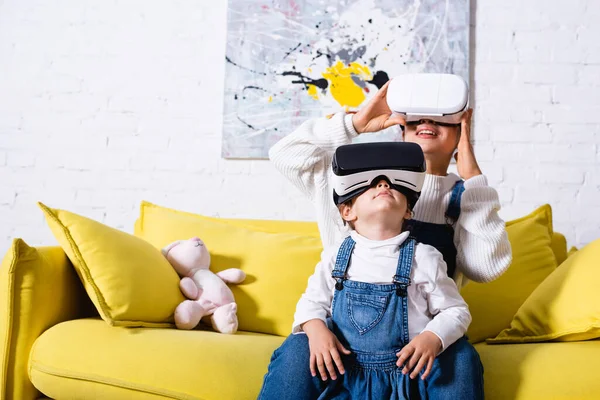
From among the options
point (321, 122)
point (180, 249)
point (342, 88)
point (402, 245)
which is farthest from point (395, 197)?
point (342, 88)

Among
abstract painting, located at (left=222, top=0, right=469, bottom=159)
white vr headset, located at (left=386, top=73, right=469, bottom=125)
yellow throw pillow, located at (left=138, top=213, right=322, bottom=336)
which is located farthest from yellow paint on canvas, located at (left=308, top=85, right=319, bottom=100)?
white vr headset, located at (left=386, top=73, right=469, bottom=125)

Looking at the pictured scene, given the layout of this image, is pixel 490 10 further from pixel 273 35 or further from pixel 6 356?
pixel 6 356

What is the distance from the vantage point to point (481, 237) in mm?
1521

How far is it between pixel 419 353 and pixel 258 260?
0.90 meters

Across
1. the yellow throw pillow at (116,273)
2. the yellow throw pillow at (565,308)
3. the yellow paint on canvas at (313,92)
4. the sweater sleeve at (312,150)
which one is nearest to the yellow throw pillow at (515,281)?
the yellow throw pillow at (565,308)

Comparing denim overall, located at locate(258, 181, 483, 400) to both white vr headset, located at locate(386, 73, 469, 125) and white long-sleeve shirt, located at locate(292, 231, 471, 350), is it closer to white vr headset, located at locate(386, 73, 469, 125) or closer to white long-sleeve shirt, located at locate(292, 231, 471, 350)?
white long-sleeve shirt, located at locate(292, 231, 471, 350)

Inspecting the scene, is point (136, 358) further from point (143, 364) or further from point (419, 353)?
point (419, 353)

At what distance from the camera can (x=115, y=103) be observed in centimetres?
292

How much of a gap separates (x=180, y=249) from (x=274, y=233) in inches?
14.4

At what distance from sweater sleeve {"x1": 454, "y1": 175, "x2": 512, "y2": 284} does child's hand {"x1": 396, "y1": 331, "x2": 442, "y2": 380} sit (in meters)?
0.31

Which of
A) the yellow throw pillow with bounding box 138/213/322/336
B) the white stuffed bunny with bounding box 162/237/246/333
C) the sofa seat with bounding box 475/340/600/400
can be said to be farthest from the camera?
the yellow throw pillow with bounding box 138/213/322/336

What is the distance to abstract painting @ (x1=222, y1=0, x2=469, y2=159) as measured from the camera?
274cm

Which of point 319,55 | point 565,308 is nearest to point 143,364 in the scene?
point 565,308

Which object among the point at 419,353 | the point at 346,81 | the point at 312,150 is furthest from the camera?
the point at 346,81
